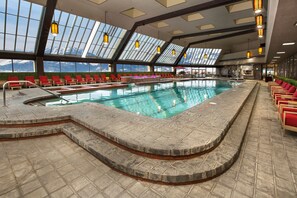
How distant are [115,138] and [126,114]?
4.10 feet

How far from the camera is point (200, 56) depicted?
1018 inches

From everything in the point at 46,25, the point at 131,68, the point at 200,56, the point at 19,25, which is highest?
the point at 200,56

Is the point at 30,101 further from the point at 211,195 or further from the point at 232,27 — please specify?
the point at 232,27

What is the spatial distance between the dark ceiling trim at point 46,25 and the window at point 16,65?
1.34 m

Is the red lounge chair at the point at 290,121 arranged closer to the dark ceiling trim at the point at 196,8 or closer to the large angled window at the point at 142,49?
the dark ceiling trim at the point at 196,8

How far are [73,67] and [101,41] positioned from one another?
3.59m

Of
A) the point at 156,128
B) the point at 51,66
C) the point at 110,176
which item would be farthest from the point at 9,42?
the point at 110,176

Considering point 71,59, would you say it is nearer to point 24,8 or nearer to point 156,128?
point 24,8

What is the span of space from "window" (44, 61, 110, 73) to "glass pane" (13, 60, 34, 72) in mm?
931

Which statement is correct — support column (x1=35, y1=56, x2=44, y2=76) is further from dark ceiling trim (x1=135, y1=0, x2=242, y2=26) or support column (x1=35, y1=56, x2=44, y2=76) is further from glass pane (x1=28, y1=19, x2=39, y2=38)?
dark ceiling trim (x1=135, y1=0, x2=242, y2=26)

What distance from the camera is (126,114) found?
143 inches

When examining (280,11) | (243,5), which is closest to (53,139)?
(280,11)

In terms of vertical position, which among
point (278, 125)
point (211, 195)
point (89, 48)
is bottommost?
point (211, 195)

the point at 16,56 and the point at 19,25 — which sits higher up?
the point at 19,25
